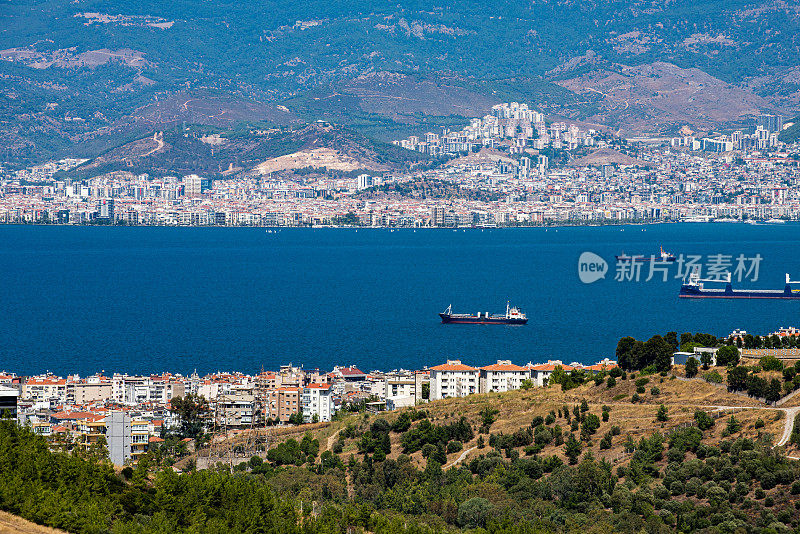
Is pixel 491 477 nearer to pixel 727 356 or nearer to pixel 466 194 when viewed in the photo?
pixel 727 356

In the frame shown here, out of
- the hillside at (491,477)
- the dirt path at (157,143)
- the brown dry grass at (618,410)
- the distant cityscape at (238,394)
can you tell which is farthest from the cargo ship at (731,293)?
the dirt path at (157,143)

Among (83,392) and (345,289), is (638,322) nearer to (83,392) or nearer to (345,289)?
(345,289)

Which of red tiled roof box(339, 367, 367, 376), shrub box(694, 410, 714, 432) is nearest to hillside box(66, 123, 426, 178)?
red tiled roof box(339, 367, 367, 376)

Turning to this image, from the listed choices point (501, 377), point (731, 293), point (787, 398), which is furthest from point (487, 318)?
point (787, 398)

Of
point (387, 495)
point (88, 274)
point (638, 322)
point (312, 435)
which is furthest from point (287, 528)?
point (88, 274)

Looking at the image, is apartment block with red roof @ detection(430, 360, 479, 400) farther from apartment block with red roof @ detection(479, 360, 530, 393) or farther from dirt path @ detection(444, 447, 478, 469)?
dirt path @ detection(444, 447, 478, 469)

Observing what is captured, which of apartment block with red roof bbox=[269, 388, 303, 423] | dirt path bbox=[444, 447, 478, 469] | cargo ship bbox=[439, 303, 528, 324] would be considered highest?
dirt path bbox=[444, 447, 478, 469]

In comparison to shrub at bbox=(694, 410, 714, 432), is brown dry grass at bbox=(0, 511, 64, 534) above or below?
below
